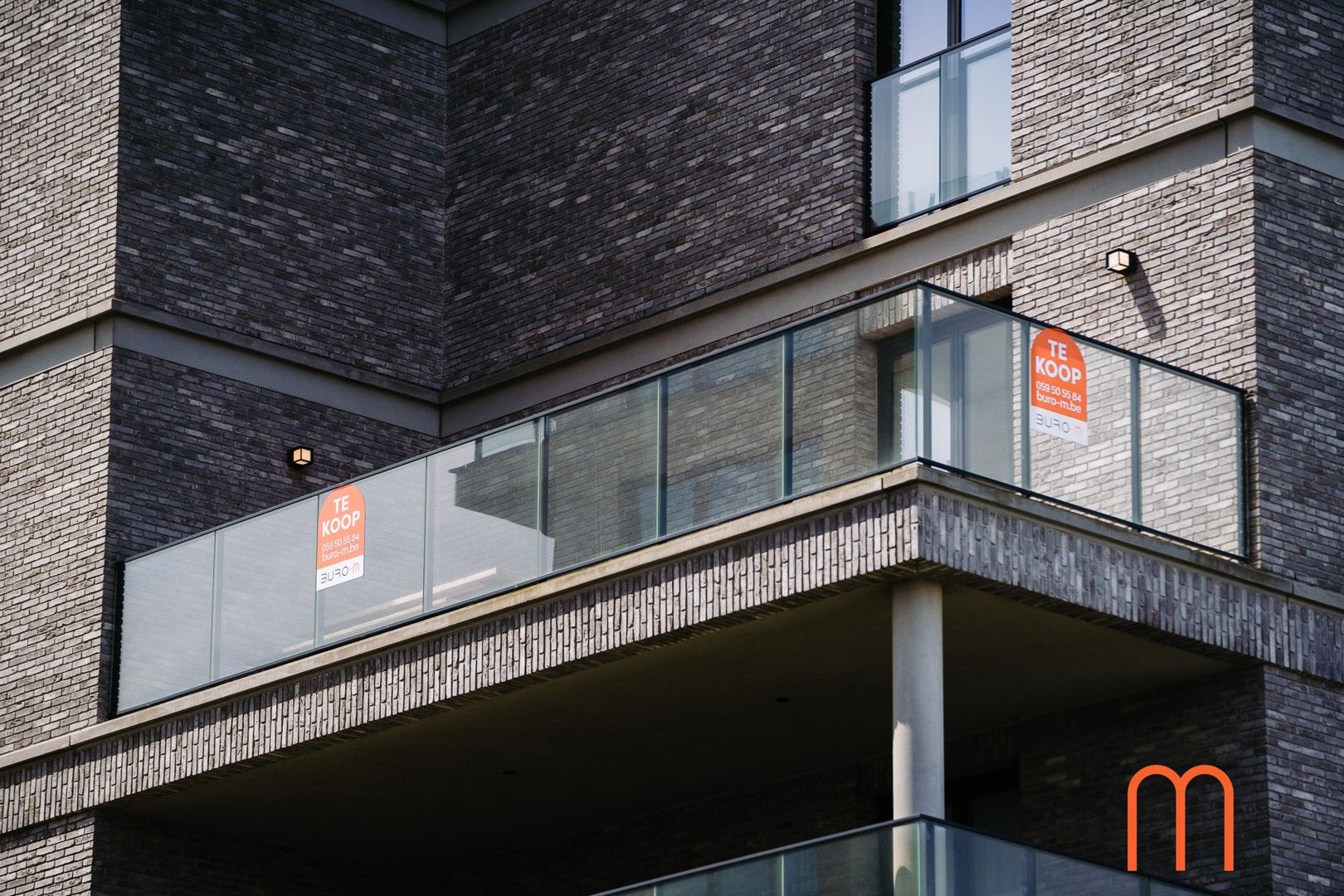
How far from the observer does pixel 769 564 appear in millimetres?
17406

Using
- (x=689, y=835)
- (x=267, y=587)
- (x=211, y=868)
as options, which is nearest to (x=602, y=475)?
(x=267, y=587)

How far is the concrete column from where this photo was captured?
1658cm

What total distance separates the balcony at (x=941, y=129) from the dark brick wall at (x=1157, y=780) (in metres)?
4.74

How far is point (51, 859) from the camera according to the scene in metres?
21.8

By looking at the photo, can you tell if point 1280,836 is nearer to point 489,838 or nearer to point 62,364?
point 489,838

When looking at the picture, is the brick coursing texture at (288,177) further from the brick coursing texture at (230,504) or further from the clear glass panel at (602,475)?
the clear glass panel at (602,475)

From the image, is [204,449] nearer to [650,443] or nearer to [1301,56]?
[650,443]

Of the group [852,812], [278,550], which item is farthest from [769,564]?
[278,550]

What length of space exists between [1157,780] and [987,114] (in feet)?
19.7

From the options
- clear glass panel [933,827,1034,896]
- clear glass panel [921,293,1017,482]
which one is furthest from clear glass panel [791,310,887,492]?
clear glass panel [933,827,1034,896]

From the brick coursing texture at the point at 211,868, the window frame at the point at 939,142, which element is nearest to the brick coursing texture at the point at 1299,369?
the window frame at the point at 939,142

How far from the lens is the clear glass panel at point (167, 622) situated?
21344 millimetres

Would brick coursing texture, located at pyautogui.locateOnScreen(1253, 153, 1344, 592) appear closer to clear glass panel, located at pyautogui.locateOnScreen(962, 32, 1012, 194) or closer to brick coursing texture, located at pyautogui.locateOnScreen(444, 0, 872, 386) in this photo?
clear glass panel, located at pyautogui.locateOnScreen(962, 32, 1012, 194)

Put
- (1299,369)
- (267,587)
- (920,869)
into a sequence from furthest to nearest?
(267,587), (1299,369), (920,869)
